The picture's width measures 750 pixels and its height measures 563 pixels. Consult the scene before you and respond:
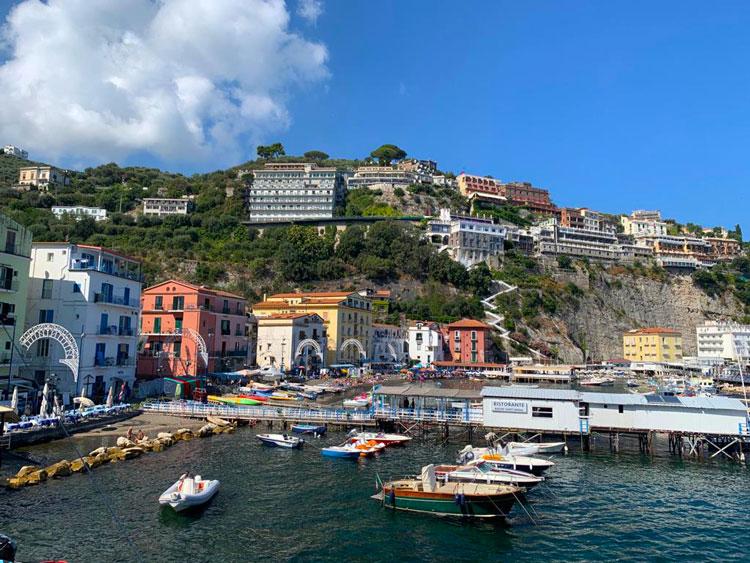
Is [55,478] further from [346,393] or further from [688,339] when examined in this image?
[688,339]

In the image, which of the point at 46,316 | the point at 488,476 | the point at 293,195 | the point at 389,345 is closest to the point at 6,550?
the point at 488,476

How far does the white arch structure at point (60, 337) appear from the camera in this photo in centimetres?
3209

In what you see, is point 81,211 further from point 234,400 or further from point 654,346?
point 654,346

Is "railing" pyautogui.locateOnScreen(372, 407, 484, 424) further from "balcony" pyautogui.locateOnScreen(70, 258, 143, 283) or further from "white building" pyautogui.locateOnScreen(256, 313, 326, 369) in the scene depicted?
"white building" pyautogui.locateOnScreen(256, 313, 326, 369)

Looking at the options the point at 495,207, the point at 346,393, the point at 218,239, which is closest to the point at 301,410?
the point at 346,393

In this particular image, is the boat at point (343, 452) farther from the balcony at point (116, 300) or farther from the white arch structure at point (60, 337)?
the balcony at point (116, 300)

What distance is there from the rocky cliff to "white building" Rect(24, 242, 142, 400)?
79378mm

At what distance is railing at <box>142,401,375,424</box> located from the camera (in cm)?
3778

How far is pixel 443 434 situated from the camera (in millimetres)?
35906

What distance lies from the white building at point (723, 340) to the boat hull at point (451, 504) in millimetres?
100962

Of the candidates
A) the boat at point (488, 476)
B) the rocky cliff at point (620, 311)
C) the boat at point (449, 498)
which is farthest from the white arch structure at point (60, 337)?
the rocky cliff at point (620, 311)

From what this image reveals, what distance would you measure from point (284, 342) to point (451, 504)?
4377 centimetres

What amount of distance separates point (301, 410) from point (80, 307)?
708 inches

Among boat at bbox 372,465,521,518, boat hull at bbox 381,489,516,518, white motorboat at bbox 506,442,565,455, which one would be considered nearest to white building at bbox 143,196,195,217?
white motorboat at bbox 506,442,565,455
